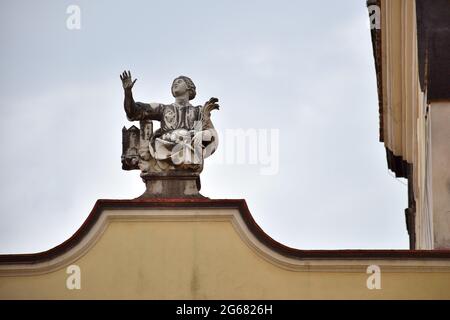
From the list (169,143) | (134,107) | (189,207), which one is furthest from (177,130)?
(189,207)

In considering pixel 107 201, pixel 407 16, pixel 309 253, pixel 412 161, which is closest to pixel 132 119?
pixel 107 201

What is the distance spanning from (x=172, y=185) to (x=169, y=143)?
0.59 meters

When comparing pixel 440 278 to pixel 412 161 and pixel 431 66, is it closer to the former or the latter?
pixel 431 66

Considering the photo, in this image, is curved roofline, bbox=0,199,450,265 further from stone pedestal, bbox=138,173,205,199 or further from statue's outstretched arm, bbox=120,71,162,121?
statue's outstretched arm, bbox=120,71,162,121

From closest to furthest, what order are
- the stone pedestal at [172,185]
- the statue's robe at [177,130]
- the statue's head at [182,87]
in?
the stone pedestal at [172,185] → the statue's robe at [177,130] → the statue's head at [182,87]

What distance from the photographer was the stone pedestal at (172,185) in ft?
88.2

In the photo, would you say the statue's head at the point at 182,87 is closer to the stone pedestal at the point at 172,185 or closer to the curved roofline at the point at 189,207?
the stone pedestal at the point at 172,185

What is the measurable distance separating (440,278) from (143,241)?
13.3ft

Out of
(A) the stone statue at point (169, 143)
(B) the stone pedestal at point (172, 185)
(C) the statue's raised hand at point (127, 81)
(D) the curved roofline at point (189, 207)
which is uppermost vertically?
(C) the statue's raised hand at point (127, 81)

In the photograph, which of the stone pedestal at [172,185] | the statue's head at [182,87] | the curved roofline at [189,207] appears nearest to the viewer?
the curved roofline at [189,207]

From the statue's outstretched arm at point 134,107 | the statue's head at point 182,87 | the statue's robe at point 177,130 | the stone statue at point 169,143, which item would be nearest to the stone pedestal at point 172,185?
the stone statue at point 169,143

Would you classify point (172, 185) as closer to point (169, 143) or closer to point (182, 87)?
point (169, 143)

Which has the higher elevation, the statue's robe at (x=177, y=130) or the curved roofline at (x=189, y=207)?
the statue's robe at (x=177, y=130)

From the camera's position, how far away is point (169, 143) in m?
27.0
